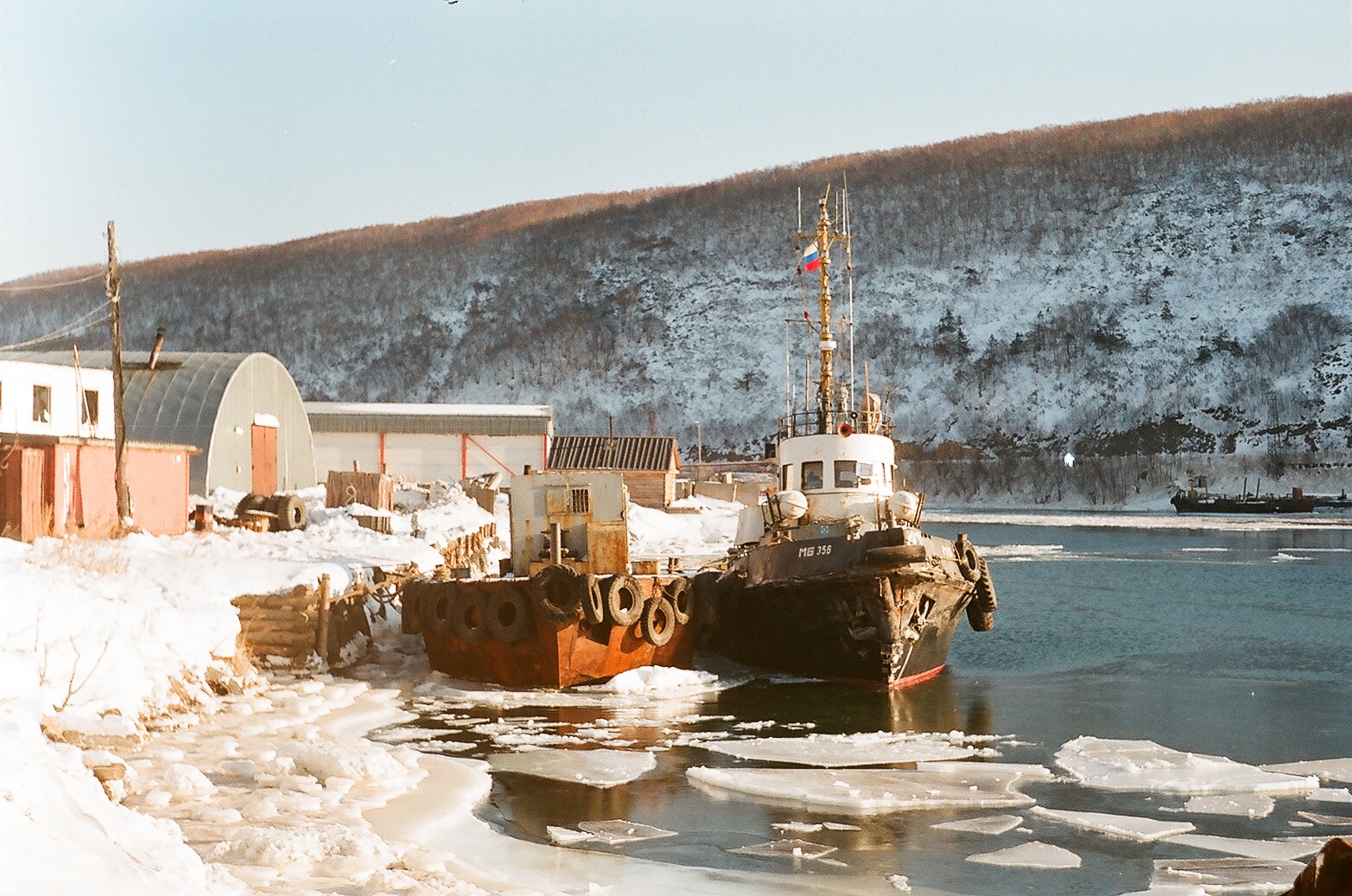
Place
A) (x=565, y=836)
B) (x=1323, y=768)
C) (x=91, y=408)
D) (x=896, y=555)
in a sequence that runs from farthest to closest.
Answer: (x=91, y=408) → (x=896, y=555) → (x=1323, y=768) → (x=565, y=836)

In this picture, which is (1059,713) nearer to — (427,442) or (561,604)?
(561,604)

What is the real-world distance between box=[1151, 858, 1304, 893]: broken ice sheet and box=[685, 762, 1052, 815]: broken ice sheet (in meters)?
2.19

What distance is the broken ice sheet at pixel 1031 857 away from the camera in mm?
10562

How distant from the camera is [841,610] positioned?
19875mm

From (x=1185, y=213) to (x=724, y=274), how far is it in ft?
144

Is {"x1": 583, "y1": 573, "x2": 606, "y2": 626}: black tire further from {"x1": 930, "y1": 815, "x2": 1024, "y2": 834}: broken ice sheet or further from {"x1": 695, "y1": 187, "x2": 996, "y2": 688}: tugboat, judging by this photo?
{"x1": 930, "y1": 815, "x2": 1024, "y2": 834}: broken ice sheet

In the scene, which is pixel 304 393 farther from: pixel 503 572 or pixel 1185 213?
pixel 503 572

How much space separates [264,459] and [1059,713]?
2801 centimetres

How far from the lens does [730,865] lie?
1044 cm

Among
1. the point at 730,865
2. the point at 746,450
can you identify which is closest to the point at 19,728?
the point at 730,865

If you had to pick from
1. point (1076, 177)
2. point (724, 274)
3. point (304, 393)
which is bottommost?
point (304, 393)

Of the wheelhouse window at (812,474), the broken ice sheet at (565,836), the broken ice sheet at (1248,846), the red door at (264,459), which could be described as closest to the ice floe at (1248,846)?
the broken ice sheet at (1248,846)

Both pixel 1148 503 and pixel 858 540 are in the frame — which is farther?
pixel 1148 503

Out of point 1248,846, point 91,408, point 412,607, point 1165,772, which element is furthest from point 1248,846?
point 91,408
